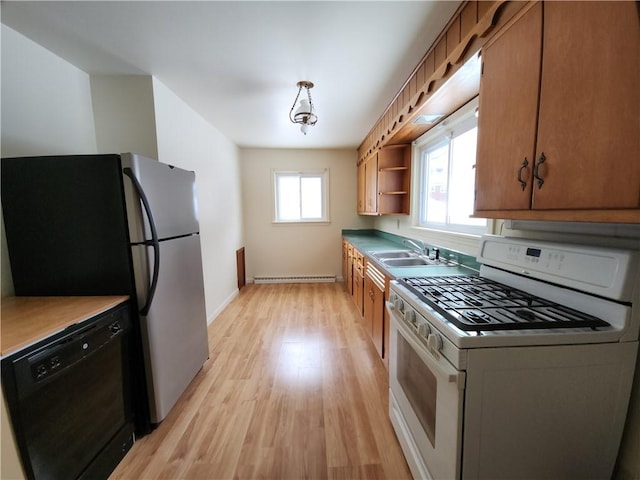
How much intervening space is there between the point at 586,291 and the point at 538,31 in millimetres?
993

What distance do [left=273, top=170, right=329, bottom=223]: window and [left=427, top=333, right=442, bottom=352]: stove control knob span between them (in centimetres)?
380

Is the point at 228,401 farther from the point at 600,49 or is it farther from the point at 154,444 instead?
the point at 600,49

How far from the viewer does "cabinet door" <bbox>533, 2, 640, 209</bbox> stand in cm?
68

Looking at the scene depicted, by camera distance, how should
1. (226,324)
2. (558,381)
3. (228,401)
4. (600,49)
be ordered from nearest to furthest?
(600,49) < (558,381) < (228,401) < (226,324)

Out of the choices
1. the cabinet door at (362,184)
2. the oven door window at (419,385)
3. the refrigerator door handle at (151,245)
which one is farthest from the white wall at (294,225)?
the oven door window at (419,385)

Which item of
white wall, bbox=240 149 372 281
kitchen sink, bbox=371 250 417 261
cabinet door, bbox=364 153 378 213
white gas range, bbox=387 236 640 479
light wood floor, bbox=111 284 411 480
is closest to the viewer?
white gas range, bbox=387 236 640 479

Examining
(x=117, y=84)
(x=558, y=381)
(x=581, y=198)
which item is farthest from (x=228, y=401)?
(x=117, y=84)

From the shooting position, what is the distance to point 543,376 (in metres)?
0.85

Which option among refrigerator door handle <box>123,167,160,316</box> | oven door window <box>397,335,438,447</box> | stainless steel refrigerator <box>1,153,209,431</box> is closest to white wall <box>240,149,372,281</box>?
stainless steel refrigerator <box>1,153,209,431</box>

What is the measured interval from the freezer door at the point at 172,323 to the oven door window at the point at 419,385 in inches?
58.9

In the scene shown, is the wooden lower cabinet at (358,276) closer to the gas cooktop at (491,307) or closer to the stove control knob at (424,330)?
the gas cooktop at (491,307)

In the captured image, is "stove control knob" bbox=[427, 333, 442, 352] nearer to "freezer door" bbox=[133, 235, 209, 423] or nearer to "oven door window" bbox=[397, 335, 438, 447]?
"oven door window" bbox=[397, 335, 438, 447]

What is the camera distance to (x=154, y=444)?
58.5 inches

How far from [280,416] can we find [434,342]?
1305mm
